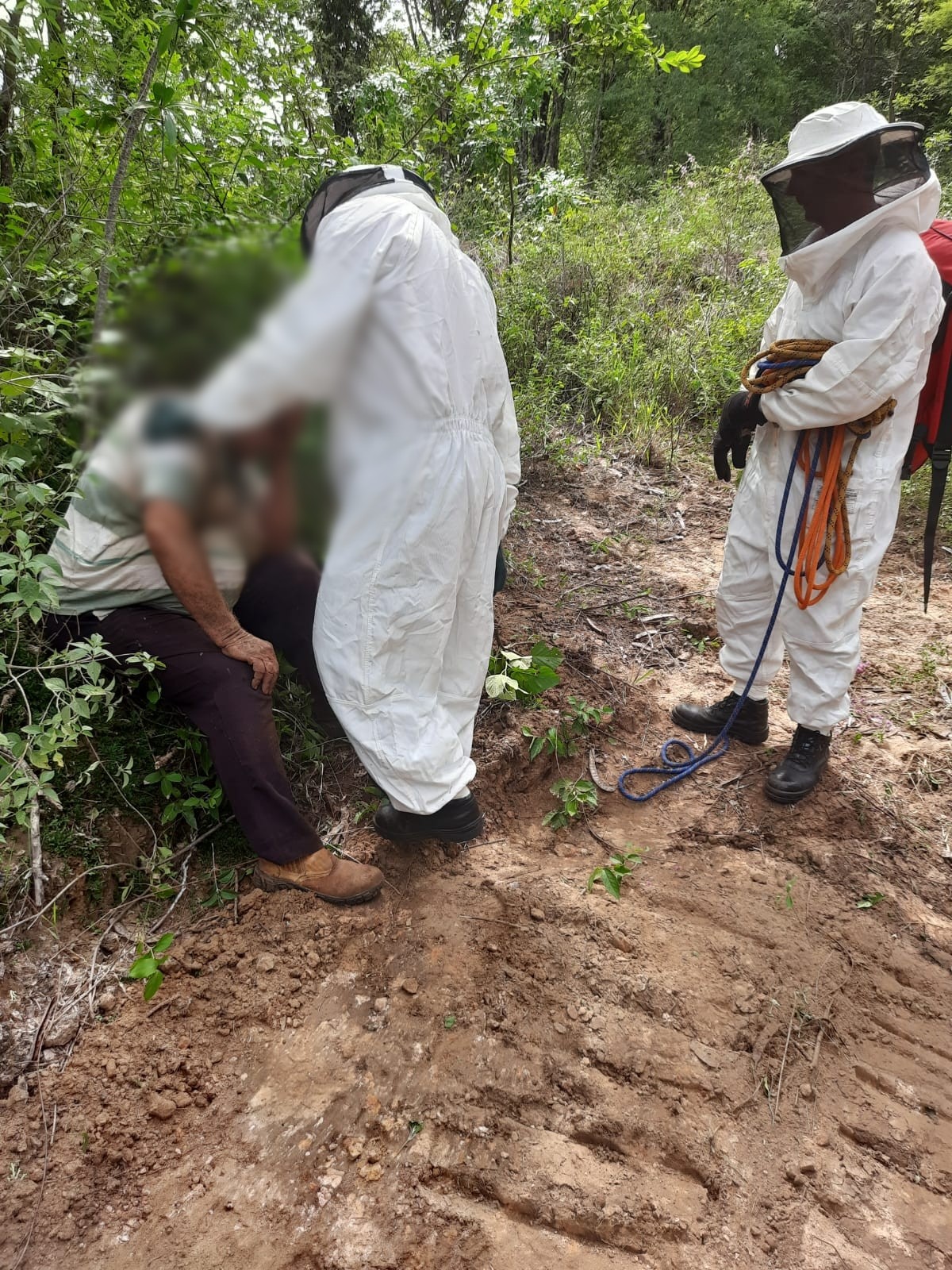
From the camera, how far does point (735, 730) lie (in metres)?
2.78

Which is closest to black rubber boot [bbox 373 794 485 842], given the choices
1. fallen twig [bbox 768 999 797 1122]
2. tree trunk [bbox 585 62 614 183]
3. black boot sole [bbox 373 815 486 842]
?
black boot sole [bbox 373 815 486 842]

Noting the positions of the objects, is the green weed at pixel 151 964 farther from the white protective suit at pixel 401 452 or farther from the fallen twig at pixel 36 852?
the white protective suit at pixel 401 452

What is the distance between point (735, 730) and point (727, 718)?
2.2 inches

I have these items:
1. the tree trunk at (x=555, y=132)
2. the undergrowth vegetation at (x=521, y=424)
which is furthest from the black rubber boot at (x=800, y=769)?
the tree trunk at (x=555, y=132)

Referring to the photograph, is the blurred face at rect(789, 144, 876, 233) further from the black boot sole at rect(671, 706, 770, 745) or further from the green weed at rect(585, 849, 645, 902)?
the green weed at rect(585, 849, 645, 902)

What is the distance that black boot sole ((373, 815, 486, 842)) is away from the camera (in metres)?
2.16

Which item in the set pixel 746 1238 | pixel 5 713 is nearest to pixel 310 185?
pixel 5 713

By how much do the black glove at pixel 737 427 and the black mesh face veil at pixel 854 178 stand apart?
0.44 m

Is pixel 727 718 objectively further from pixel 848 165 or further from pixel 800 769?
pixel 848 165

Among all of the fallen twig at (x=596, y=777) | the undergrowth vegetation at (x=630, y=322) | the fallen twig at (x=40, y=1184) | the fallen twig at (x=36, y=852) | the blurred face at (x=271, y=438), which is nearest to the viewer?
the blurred face at (x=271, y=438)

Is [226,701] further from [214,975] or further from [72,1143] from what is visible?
[72,1143]

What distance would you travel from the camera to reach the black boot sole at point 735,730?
2.76 meters

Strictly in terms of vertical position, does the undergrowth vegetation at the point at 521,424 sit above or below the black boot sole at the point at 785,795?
above

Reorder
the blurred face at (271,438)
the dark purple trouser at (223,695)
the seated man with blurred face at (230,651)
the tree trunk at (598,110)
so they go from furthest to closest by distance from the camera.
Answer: the tree trunk at (598,110) → the dark purple trouser at (223,695) → the seated man with blurred face at (230,651) → the blurred face at (271,438)
